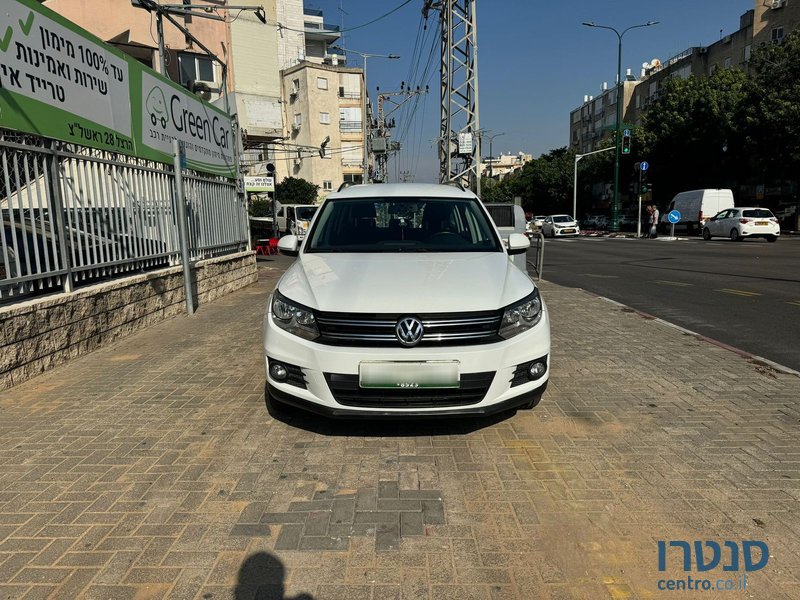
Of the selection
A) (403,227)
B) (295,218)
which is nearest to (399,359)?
(403,227)

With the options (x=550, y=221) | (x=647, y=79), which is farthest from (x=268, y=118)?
(x=647, y=79)

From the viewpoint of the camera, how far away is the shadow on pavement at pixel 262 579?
2221 mm

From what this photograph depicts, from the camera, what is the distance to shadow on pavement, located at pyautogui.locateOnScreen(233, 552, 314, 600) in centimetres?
222

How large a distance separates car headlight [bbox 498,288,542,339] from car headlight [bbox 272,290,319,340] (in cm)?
114

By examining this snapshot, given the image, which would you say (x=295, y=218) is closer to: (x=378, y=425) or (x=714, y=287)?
(x=714, y=287)

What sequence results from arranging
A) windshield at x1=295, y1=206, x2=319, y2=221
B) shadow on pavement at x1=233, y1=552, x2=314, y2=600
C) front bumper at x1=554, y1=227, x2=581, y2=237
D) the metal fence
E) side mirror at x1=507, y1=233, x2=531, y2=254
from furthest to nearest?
1. front bumper at x1=554, y1=227, x2=581, y2=237
2. windshield at x1=295, y1=206, x2=319, y2=221
3. the metal fence
4. side mirror at x1=507, y1=233, x2=531, y2=254
5. shadow on pavement at x1=233, y1=552, x2=314, y2=600

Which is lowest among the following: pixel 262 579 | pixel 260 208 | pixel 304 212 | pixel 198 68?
pixel 262 579

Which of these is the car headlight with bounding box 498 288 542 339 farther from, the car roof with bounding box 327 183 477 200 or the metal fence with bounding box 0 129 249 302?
the metal fence with bounding box 0 129 249 302

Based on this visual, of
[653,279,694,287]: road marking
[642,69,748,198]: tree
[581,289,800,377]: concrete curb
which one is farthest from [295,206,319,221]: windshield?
[642,69,748,198]: tree

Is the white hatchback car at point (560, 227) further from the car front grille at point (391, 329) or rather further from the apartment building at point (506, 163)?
the apartment building at point (506, 163)

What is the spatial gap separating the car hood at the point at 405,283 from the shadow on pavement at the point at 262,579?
1.37 metres

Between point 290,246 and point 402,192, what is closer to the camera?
point 290,246

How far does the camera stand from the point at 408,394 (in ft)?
10.6

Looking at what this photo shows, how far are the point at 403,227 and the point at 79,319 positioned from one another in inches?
140
